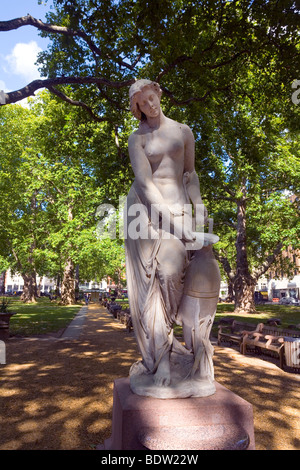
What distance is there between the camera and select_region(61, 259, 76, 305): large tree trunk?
27422mm

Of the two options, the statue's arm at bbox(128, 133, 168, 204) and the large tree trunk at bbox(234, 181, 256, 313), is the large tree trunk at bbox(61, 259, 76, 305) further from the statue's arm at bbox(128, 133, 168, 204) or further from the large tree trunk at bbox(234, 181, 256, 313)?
the statue's arm at bbox(128, 133, 168, 204)

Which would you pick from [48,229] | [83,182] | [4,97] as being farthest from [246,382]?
[48,229]

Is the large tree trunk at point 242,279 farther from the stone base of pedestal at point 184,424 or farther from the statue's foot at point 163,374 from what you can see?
the stone base of pedestal at point 184,424

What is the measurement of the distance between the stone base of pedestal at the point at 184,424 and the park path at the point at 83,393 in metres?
1.29

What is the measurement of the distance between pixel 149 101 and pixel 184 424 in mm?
2540

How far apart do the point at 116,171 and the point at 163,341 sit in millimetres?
11320

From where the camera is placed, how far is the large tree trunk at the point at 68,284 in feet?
90.0

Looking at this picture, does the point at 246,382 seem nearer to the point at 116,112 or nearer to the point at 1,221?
the point at 116,112

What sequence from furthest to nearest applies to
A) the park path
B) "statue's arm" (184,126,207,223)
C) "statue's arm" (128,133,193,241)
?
the park path < "statue's arm" (184,126,207,223) < "statue's arm" (128,133,193,241)

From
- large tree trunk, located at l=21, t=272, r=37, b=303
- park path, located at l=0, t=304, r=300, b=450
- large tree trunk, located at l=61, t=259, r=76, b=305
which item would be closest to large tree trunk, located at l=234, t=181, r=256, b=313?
park path, located at l=0, t=304, r=300, b=450

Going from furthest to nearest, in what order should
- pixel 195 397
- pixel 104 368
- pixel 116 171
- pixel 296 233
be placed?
pixel 296 233
pixel 116 171
pixel 104 368
pixel 195 397

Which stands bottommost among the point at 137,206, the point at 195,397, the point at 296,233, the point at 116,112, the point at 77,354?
the point at 77,354

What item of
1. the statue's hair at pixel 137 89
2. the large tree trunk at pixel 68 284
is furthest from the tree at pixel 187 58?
the large tree trunk at pixel 68 284

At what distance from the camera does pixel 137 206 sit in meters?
2.96
